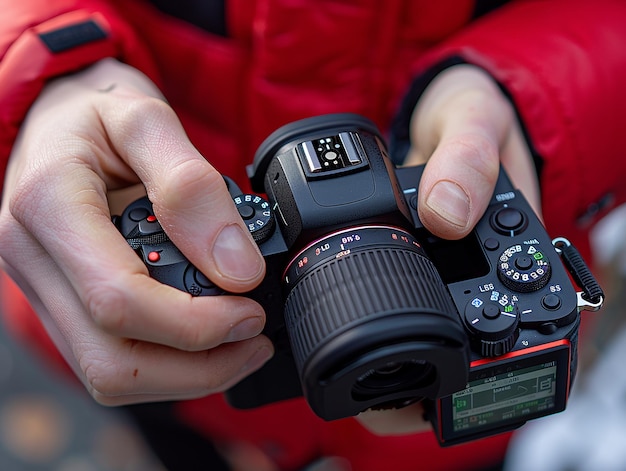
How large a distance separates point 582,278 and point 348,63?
40 centimetres

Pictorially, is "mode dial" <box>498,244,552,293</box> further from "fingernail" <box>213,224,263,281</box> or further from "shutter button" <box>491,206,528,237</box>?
"fingernail" <box>213,224,263,281</box>

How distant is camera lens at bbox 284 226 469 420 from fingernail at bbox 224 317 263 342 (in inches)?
1.3

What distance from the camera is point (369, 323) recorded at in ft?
2.14

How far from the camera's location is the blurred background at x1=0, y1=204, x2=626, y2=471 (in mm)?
1439

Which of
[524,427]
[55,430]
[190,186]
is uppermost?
[190,186]

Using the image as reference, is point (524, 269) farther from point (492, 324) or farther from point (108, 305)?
point (108, 305)

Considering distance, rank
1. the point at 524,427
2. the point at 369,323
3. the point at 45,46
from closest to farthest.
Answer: the point at 369,323
the point at 45,46
the point at 524,427

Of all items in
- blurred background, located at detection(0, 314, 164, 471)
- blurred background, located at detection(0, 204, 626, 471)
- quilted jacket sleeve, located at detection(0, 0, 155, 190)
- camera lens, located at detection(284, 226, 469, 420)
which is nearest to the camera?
camera lens, located at detection(284, 226, 469, 420)

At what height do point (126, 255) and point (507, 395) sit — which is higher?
point (126, 255)

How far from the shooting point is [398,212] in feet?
2.47

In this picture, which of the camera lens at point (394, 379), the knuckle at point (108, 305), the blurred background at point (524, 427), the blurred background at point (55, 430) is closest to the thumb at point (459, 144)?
the camera lens at point (394, 379)

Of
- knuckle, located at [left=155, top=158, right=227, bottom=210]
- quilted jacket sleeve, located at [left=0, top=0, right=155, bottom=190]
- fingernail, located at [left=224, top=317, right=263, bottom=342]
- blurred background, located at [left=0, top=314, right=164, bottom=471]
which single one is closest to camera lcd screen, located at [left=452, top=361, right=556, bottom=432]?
fingernail, located at [left=224, top=317, right=263, bottom=342]

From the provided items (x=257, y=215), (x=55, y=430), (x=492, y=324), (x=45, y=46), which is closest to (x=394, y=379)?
(x=492, y=324)

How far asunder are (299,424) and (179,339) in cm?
51
